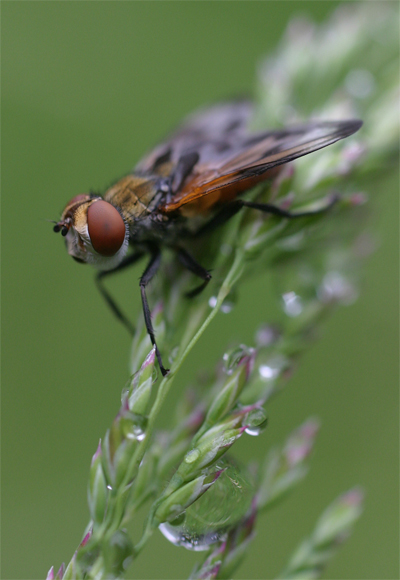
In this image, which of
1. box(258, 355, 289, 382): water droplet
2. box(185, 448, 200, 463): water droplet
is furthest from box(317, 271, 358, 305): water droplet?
box(185, 448, 200, 463): water droplet

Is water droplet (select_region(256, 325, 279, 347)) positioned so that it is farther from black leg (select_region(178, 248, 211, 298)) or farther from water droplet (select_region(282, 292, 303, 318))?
black leg (select_region(178, 248, 211, 298))

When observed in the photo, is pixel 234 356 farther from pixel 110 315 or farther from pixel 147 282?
pixel 110 315

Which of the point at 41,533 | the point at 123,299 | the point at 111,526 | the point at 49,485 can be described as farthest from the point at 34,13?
the point at 111,526

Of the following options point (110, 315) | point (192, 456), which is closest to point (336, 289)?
point (192, 456)

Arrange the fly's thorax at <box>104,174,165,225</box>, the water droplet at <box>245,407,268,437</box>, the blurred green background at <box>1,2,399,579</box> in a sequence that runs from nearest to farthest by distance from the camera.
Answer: the water droplet at <box>245,407,268,437</box>, the fly's thorax at <box>104,174,165,225</box>, the blurred green background at <box>1,2,399,579</box>

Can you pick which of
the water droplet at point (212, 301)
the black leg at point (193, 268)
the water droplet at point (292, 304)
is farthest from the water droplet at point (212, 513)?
the water droplet at point (292, 304)
